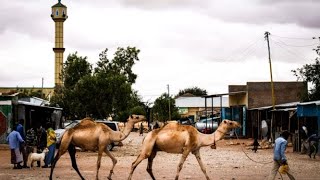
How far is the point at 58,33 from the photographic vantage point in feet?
291

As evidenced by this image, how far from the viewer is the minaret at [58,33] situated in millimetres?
88250

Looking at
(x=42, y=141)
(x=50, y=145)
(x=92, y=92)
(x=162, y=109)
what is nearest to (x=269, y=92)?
(x=92, y=92)

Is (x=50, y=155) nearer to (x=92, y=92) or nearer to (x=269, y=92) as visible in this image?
(x=92, y=92)

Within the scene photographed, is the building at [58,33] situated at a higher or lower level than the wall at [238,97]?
higher

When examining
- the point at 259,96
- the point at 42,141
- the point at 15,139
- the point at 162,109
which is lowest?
the point at 42,141

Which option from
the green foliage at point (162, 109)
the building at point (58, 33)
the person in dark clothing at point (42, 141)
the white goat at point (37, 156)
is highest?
the building at point (58, 33)

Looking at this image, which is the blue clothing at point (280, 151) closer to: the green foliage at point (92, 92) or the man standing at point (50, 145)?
the man standing at point (50, 145)

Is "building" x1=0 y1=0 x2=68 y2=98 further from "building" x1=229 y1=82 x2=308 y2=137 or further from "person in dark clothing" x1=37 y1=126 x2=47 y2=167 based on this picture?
"person in dark clothing" x1=37 y1=126 x2=47 y2=167

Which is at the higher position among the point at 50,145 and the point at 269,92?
the point at 269,92

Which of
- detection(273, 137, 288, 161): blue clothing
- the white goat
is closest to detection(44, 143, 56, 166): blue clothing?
the white goat

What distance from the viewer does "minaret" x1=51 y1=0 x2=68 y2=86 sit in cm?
8825

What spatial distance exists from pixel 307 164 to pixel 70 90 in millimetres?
35903

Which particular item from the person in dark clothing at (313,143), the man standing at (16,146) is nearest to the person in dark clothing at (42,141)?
the man standing at (16,146)

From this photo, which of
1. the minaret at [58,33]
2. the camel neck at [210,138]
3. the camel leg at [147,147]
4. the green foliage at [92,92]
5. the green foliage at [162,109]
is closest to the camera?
the camel leg at [147,147]
